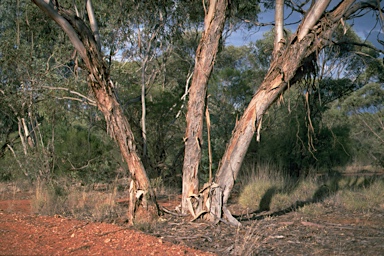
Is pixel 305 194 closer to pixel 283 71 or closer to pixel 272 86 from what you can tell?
pixel 272 86

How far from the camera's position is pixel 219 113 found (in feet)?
45.3

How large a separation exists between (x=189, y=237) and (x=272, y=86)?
2686mm

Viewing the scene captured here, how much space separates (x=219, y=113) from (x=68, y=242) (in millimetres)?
8779

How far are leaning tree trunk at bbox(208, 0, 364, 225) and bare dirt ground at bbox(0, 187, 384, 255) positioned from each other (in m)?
0.55

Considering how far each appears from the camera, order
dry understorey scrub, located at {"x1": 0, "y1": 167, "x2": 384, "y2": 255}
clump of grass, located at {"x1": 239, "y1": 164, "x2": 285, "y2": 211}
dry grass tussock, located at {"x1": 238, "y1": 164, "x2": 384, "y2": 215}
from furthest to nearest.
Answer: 1. clump of grass, located at {"x1": 239, "y1": 164, "x2": 285, "y2": 211}
2. dry grass tussock, located at {"x1": 238, "y1": 164, "x2": 384, "y2": 215}
3. dry understorey scrub, located at {"x1": 0, "y1": 167, "x2": 384, "y2": 255}

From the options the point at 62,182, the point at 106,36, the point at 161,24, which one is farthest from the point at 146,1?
the point at 62,182

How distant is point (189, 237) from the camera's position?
6227 mm

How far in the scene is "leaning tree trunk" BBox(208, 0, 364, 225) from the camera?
6977 mm

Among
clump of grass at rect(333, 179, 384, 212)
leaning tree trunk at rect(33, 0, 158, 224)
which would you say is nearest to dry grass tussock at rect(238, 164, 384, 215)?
clump of grass at rect(333, 179, 384, 212)

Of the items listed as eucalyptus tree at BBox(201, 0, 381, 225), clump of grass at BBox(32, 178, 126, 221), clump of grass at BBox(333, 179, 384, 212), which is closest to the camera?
eucalyptus tree at BBox(201, 0, 381, 225)

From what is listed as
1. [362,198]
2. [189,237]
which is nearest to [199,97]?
[189,237]

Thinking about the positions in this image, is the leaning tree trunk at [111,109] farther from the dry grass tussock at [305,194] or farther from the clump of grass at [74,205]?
the dry grass tussock at [305,194]

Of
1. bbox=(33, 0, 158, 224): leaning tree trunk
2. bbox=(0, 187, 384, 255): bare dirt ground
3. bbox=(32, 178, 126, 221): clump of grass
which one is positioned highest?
bbox=(33, 0, 158, 224): leaning tree trunk

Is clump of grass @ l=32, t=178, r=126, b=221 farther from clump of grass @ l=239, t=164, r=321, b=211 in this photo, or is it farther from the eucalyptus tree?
clump of grass @ l=239, t=164, r=321, b=211
